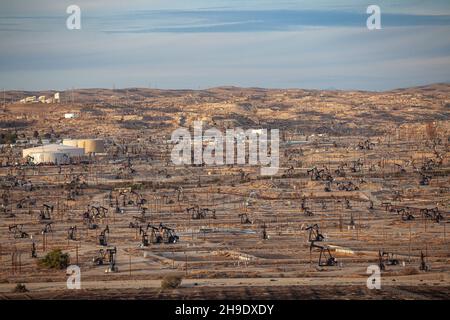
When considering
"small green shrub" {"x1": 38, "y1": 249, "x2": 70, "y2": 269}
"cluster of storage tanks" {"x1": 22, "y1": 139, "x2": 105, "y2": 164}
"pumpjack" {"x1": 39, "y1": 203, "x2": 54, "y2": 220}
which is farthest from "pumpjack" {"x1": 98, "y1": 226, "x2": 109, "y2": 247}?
"cluster of storage tanks" {"x1": 22, "y1": 139, "x2": 105, "y2": 164}

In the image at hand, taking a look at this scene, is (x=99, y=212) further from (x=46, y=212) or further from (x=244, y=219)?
(x=244, y=219)

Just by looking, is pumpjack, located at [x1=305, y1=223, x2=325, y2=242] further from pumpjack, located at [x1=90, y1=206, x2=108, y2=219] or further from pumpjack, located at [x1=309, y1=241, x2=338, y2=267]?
pumpjack, located at [x1=90, y1=206, x2=108, y2=219]

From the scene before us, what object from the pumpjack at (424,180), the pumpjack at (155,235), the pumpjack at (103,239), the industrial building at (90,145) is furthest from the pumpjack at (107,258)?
the industrial building at (90,145)

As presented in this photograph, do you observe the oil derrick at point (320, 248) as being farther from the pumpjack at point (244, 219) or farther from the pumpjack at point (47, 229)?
the pumpjack at point (47, 229)

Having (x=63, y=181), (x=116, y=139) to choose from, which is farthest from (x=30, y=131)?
(x=63, y=181)

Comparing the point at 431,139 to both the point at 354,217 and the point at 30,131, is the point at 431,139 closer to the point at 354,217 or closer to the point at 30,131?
the point at 30,131
